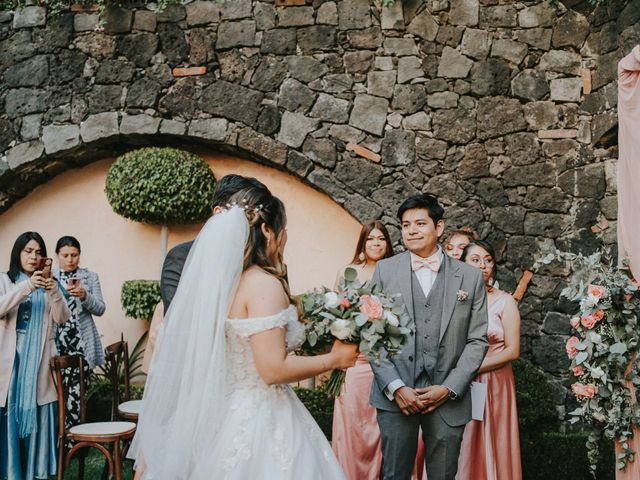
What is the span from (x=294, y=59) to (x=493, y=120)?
6.53 feet

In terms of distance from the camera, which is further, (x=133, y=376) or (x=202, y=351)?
(x=133, y=376)

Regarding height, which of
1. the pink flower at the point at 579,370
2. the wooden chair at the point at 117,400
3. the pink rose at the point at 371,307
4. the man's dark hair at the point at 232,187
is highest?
the man's dark hair at the point at 232,187

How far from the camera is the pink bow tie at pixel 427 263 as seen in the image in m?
3.46

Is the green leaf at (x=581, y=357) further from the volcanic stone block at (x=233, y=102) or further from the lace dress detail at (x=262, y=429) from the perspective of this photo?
the volcanic stone block at (x=233, y=102)

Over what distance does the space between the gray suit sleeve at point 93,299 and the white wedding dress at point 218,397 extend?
2905 millimetres

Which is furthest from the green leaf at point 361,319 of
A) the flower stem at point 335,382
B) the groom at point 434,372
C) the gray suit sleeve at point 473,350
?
the gray suit sleeve at point 473,350

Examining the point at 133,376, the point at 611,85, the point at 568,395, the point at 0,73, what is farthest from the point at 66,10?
the point at 568,395

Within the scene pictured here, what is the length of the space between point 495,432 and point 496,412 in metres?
0.12

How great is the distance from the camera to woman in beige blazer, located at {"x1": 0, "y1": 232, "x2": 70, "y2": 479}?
4562mm

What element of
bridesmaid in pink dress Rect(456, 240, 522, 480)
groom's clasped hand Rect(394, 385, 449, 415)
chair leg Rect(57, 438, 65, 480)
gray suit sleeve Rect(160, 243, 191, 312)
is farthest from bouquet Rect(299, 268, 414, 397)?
chair leg Rect(57, 438, 65, 480)

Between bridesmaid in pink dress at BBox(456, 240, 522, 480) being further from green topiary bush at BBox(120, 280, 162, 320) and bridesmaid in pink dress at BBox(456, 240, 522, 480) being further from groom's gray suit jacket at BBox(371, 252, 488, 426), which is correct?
green topiary bush at BBox(120, 280, 162, 320)

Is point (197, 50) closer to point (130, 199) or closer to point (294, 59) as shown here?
point (294, 59)

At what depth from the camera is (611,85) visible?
557 cm

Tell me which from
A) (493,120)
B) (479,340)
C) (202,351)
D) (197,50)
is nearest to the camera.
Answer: (202,351)
